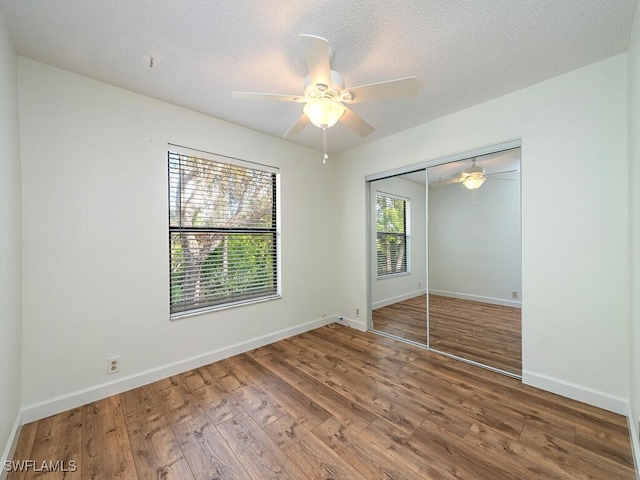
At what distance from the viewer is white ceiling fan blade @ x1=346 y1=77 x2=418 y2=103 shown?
4.91 feet

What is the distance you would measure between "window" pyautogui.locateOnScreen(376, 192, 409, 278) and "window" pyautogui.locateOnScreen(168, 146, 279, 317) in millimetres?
1473

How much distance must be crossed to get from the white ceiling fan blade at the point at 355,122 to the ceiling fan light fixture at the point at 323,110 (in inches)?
5.3

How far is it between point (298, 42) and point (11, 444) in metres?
2.99

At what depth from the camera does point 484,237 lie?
2.83 meters

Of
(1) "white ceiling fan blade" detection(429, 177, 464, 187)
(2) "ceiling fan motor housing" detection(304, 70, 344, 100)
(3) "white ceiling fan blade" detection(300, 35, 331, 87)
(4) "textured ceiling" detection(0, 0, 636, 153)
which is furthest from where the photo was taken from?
(1) "white ceiling fan blade" detection(429, 177, 464, 187)

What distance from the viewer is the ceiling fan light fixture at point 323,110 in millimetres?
1635

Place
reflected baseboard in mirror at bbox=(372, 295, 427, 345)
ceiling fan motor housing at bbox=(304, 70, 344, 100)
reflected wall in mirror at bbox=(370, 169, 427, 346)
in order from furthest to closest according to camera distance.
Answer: reflected wall in mirror at bbox=(370, 169, 427, 346)
reflected baseboard in mirror at bbox=(372, 295, 427, 345)
ceiling fan motor housing at bbox=(304, 70, 344, 100)

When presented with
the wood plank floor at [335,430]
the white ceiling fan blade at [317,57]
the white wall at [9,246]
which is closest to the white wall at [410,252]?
the wood plank floor at [335,430]

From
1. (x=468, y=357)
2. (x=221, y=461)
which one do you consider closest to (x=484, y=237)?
(x=468, y=357)

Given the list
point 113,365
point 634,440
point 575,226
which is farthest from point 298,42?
point 634,440

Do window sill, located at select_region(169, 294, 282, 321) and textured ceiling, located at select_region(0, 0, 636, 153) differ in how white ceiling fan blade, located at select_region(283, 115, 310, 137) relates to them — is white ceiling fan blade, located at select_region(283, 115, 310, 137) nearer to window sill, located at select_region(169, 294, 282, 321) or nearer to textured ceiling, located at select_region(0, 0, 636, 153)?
textured ceiling, located at select_region(0, 0, 636, 153)

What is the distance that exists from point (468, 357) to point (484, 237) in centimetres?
128

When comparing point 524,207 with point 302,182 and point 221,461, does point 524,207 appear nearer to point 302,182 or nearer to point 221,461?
point 302,182

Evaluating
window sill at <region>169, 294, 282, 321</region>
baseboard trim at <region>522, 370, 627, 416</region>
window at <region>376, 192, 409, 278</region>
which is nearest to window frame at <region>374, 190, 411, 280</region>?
window at <region>376, 192, 409, 278</region>
